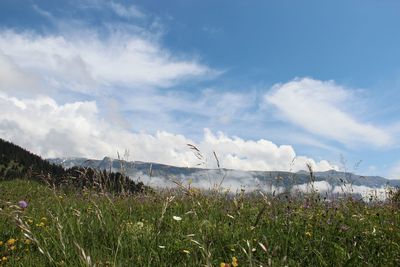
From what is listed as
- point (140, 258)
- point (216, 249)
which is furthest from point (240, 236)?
point (140, 258)

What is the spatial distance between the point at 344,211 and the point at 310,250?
9.29 feet

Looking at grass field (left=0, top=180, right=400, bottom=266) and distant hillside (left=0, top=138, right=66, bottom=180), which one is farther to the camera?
distant hillside (left=0, top=138, right=66, bottom=180)

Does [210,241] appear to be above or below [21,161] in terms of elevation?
below

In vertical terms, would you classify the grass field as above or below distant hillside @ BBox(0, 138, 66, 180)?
below

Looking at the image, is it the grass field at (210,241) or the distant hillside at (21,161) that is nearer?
the grass field at (210,241)

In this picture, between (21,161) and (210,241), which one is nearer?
(210,241)

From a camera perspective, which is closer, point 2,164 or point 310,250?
point 310,250

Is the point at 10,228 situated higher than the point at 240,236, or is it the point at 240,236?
the point at 240,236

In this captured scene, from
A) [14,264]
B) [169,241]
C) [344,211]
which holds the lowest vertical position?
[14,264]

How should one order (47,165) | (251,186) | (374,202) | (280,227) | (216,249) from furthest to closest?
1. (47,165)
2. (251,186)
3. (374,202)
4. (280,227)
5. (216,249)

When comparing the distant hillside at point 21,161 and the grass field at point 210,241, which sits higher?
the distant hillside at point 21,161

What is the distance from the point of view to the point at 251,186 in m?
10.2

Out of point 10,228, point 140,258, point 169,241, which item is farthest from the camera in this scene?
point 10,228

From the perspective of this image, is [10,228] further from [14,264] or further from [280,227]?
[280,227]
